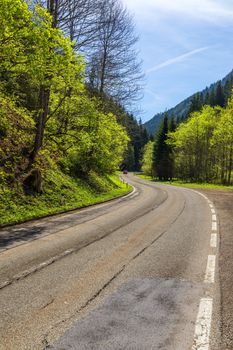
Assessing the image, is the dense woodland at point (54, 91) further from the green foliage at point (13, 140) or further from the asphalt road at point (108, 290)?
the asphalt road at point (108, 290)

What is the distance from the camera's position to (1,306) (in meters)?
4.88

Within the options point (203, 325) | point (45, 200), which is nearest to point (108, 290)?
point (203, 325)

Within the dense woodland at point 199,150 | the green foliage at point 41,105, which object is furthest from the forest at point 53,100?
the dense woodland at point 199,150

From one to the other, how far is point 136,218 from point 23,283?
8540mm

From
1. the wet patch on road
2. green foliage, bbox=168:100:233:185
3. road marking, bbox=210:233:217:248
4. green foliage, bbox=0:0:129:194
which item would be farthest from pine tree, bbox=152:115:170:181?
the wet patch on road

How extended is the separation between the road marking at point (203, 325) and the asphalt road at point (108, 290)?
0.01 metres

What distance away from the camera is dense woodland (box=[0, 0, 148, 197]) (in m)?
11.8

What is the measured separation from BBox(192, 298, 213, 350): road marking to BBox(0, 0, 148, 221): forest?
355 inches

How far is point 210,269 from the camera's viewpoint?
7.07 m

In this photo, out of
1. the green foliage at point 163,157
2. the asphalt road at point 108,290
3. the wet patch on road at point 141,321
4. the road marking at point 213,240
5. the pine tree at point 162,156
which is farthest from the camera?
the pine tree at point 162,156

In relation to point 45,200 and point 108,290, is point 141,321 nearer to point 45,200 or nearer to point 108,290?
point 108,290

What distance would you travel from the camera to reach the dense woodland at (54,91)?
11773 mm

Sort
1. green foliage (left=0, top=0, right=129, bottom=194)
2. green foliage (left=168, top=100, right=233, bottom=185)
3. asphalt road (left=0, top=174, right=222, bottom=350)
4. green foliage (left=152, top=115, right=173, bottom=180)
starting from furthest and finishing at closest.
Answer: green foliage (left=152, top=115, right=173, bottom=180) → green foliage (left=168, top=100, right=233, bottom=185) → green foliage (left=0, top=0, right=129, bottom=194) → asphalt road (left=0, top=174, right=222, bottom=350)

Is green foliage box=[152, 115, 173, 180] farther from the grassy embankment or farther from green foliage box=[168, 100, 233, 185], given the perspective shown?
the grassy embankment
